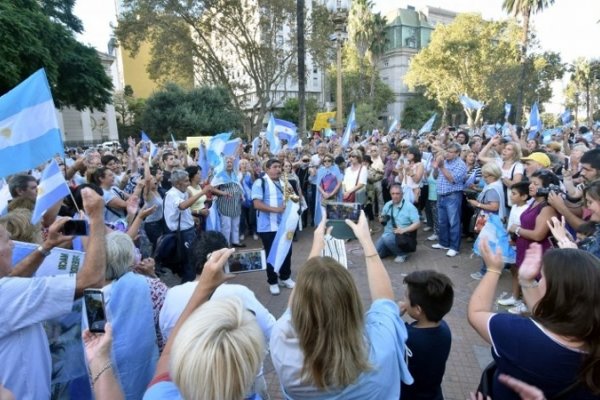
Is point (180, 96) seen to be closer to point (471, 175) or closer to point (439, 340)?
point (471, 175)

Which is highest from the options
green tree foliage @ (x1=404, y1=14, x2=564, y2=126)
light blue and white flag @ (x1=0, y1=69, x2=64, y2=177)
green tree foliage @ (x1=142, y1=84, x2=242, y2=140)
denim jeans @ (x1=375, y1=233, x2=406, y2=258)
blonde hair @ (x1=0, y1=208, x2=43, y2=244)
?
green tree foliage @ (x1=404, y1=14, x2=564, y2=126)

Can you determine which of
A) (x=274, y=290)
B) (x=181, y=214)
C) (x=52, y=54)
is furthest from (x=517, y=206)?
(x=52, y=54)

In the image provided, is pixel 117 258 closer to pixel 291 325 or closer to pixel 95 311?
pixel 95 311

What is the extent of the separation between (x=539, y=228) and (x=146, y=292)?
3.86 meters

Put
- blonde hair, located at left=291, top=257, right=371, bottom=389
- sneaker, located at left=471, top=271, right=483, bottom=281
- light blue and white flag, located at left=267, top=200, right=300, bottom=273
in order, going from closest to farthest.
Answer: blonde hair, located at left=291, top=257, right=371, bottom=389 → light blue and white flag, located at left=267, top=200, right=300, bottom=273 → sneaker, located at left=471, top=271, right=483, bottom=281

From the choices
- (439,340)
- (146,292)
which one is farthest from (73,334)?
(439,340)

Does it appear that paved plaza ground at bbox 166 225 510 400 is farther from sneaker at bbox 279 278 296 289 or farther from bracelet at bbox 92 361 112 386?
bracelet at bbox 92 361 112 386

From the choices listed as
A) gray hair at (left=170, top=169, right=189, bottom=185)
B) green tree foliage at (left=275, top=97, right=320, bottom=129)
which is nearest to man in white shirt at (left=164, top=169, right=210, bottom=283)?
gray hair at (left=170, top=169, right=189, bottom=185)

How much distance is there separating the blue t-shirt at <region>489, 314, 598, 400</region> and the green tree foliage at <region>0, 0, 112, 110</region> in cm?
2010

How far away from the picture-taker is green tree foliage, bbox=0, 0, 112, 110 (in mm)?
15903

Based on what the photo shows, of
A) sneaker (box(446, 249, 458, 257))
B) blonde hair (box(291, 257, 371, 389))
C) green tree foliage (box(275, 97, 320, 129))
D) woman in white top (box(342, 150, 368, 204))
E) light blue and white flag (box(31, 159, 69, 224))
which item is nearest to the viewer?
blonde hair (box(291, 257, 371, 389))

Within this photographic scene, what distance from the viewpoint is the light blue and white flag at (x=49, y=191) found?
2.74 metres

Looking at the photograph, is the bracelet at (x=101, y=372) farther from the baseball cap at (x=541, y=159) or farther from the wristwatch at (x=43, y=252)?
the baseball cap at (x=541, y=159)

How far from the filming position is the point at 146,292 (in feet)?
7.43
